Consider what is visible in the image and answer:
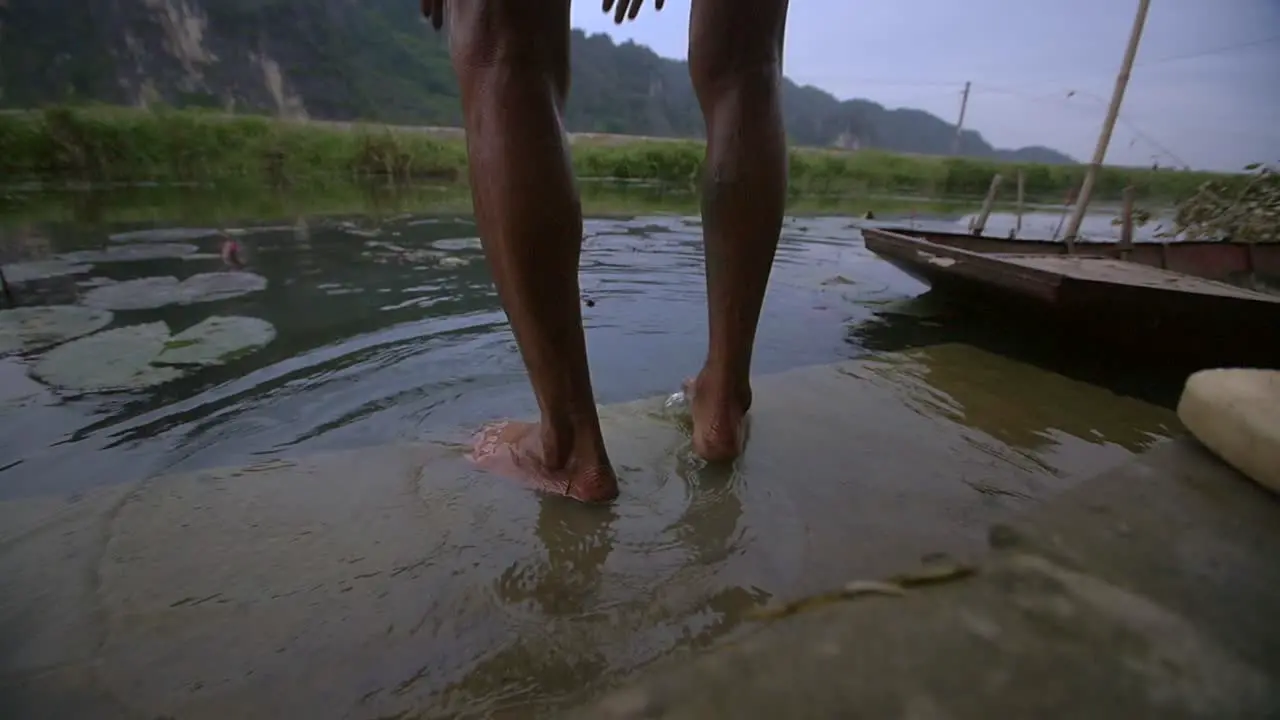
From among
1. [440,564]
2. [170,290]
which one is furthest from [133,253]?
[440,564]

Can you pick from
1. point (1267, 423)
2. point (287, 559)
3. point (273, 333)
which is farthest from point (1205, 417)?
point (273, 333)

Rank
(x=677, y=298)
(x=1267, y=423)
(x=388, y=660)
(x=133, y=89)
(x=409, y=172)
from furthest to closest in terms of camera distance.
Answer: (x=133, y=89), (x=409, y=172), (x=677, y=298), (x=1267, y=423), (x=388, y=660)

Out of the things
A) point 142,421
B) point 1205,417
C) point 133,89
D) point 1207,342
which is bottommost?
point 142,421

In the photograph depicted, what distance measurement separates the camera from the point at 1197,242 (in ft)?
12.1

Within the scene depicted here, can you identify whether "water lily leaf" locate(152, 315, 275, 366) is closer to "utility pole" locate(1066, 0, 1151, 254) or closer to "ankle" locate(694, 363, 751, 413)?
"ankle" locate(694, 363, 751, 413)

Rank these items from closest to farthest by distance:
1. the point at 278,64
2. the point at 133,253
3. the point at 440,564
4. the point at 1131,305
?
the point at 440,564 < the point at 1131,305 < the point at 133,253 < the point at 278,64

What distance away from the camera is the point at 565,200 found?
93 centimetres

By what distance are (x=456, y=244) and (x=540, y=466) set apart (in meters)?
3.73

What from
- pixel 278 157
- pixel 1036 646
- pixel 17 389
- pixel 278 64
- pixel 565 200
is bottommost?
pixel 17 389

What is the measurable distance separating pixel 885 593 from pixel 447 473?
0.79 meters

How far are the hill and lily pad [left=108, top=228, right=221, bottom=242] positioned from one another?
1355cm

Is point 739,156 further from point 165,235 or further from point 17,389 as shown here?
point 165,235

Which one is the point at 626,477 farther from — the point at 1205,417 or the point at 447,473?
the point at 1205,417

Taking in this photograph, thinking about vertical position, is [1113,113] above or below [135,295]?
above
